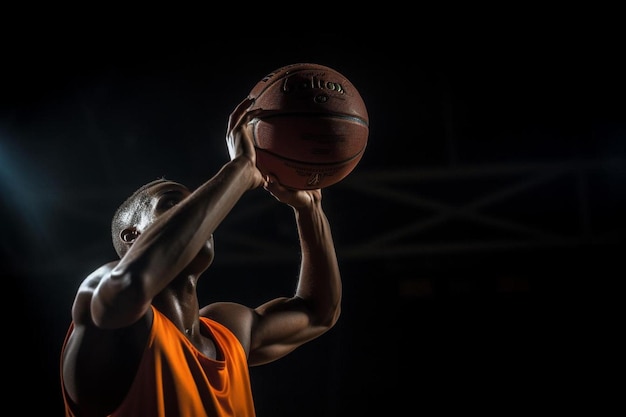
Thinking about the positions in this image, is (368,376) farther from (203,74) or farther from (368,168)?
(203,74)

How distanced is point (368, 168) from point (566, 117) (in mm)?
1034

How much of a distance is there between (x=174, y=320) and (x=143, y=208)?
29 centimetres

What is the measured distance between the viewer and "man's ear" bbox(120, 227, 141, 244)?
2002 millimetres

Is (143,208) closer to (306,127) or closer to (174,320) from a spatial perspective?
(174,320)

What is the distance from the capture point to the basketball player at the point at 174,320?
158 cm

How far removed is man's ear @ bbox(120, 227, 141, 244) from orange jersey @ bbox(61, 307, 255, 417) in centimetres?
25

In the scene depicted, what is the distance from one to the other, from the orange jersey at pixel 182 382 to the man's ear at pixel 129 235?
252 mm

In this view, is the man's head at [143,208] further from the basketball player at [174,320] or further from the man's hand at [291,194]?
the man's hand at [291,194]

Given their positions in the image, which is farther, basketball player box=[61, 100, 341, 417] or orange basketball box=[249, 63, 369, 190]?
orange basketball box=[249, 63, 369, 190]

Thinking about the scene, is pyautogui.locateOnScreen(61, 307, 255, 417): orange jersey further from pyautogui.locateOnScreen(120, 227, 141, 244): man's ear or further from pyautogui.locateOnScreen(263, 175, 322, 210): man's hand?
pyautogui.locateOnScreen(263, 175, 322, 210): man's hand

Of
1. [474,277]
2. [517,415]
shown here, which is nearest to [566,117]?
[474,277]

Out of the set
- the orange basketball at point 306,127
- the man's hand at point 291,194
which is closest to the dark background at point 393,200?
the man's hand at point 291,194

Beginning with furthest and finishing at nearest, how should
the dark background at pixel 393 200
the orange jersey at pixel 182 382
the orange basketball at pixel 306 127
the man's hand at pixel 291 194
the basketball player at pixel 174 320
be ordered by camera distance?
the dark background at pixel 393 200 < the man's hand at pixel 291 194 < the orange basketball at pixel 306 127 < the orange jersey at pixel 182 382 < the basketball player at pixel 174 320

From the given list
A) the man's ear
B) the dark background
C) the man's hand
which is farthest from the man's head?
the dark background
